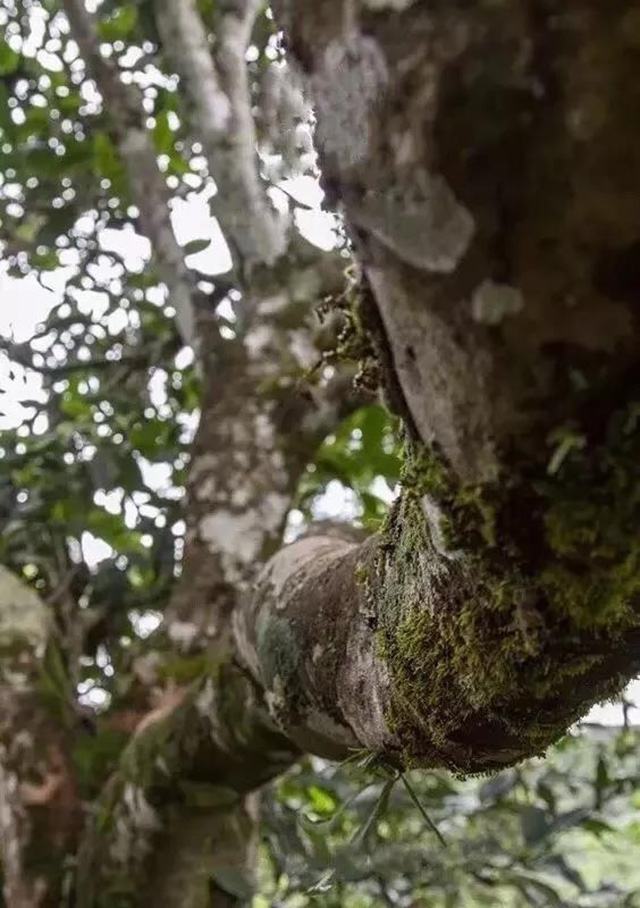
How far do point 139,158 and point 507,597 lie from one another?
175 cm

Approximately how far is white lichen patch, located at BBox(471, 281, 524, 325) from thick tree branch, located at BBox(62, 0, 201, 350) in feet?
5.30

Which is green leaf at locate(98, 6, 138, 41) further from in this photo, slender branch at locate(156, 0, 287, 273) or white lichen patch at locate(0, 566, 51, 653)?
white lichen patch at locate(0, 566, 51, 653)

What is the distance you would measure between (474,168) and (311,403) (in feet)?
4.37

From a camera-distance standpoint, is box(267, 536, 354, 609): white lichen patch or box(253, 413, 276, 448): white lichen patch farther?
box(253, 413, 276, 448): white lichen patch

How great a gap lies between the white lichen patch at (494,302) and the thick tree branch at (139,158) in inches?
63.6

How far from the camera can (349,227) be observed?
0.30m

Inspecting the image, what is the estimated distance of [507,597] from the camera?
383 mm

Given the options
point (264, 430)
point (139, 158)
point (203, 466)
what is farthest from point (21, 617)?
point (139, 158)

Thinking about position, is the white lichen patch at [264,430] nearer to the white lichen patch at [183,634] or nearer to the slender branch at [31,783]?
the white lichen patch at [183,634]

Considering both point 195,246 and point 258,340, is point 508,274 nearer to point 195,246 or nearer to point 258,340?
point 258,340

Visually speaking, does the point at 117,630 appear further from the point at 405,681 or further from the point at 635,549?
the point at 635,549

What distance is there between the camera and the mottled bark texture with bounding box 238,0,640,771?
241 mm

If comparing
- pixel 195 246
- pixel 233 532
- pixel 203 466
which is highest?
pixel 195 246

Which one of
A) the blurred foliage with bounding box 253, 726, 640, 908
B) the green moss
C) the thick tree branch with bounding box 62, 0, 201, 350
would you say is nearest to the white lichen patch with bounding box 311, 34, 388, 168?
the green moss
